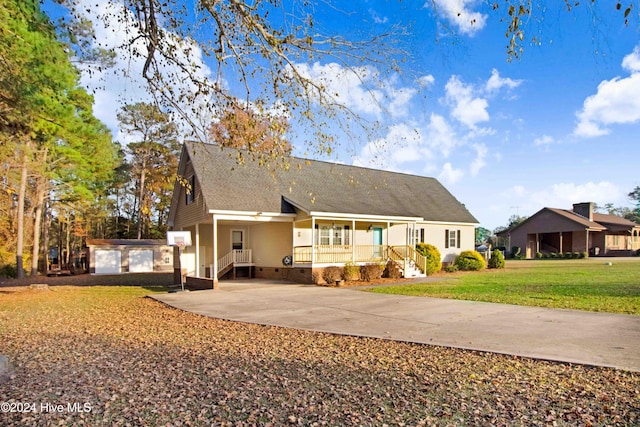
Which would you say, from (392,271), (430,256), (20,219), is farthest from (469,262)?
(20,219)

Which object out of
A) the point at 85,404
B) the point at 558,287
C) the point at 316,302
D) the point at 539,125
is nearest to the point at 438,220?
the point at 558,287

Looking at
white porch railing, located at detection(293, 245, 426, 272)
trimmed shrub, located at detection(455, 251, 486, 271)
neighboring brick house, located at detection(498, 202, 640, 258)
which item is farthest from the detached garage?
neighboring brick house, located at detection(498, 202, 640, 258)

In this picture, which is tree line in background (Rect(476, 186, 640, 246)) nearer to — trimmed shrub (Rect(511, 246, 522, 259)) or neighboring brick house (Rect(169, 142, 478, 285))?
trimmed shrub (Rect(511, 246, 522, 259))

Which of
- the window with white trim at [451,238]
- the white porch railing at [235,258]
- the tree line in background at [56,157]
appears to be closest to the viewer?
the tree line in background at [56,157]

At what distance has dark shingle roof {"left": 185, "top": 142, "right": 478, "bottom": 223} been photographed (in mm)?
18531

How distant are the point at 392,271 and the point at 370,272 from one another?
1437 millimetres

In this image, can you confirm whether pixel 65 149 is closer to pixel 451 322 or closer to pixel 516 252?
pixel 451 322

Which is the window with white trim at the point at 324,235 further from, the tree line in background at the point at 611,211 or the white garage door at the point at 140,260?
the tree line in background at the point at 611,211

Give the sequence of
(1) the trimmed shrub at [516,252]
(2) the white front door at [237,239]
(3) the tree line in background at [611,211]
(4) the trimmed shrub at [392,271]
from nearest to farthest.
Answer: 1. (4) the trimmed shrub at [392,271]
2. (2) the white front door at [237,239]
3. (1) the trimmed shrub at [516,252]
4. (3) the tree line in background at [611,211]

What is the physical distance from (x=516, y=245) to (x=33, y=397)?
50.3 metres

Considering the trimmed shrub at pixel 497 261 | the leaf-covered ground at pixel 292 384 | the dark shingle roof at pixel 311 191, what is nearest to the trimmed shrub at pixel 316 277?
the dark shingle roof at pixel 311 191

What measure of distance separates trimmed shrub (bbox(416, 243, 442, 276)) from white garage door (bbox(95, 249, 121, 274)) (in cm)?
2220

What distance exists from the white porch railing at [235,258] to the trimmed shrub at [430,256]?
9043mm

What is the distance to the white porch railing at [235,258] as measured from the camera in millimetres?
21000
